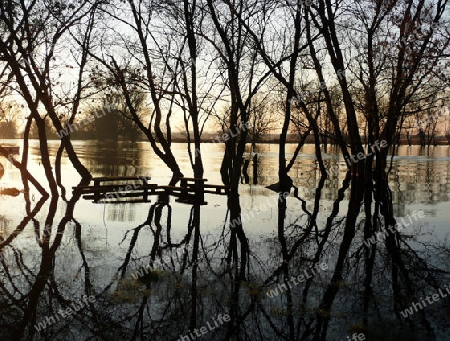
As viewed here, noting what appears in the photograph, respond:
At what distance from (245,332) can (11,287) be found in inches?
154

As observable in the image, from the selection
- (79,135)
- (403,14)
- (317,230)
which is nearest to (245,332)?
(317,230)

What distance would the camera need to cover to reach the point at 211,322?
6.56 meters

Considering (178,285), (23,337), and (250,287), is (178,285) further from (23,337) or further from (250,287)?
(23,337)

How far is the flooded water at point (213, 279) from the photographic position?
6.41 meters

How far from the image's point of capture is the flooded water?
21.0 ft
